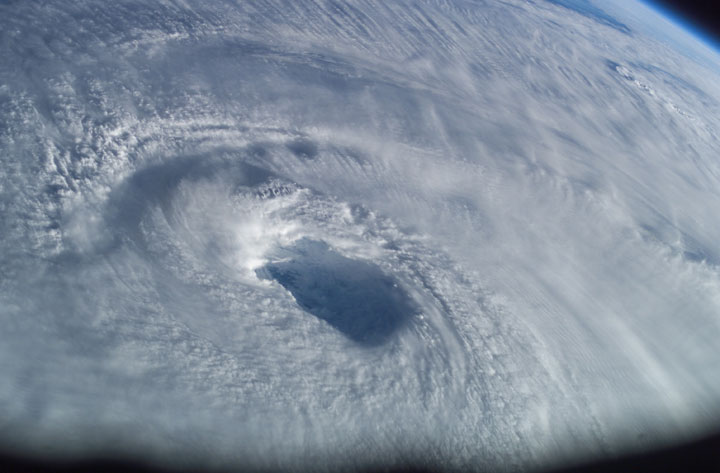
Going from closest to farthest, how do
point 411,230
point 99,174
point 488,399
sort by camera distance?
point 488,399 → point 99,174 → point 411,230

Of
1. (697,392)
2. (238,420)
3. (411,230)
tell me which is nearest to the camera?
(238,420)

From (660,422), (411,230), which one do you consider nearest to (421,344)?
(411,230)

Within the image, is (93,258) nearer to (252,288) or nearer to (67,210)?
(67,210)

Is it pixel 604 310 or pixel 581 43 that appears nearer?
pixel 604 310

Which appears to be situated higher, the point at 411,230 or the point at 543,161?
the point at 543,161

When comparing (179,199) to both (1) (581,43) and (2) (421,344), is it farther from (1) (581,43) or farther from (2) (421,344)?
(1) (581,43)

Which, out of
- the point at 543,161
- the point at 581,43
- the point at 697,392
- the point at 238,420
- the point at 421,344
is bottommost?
the point at 238,420

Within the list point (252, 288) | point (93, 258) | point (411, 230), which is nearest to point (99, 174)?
point (93, 258)
